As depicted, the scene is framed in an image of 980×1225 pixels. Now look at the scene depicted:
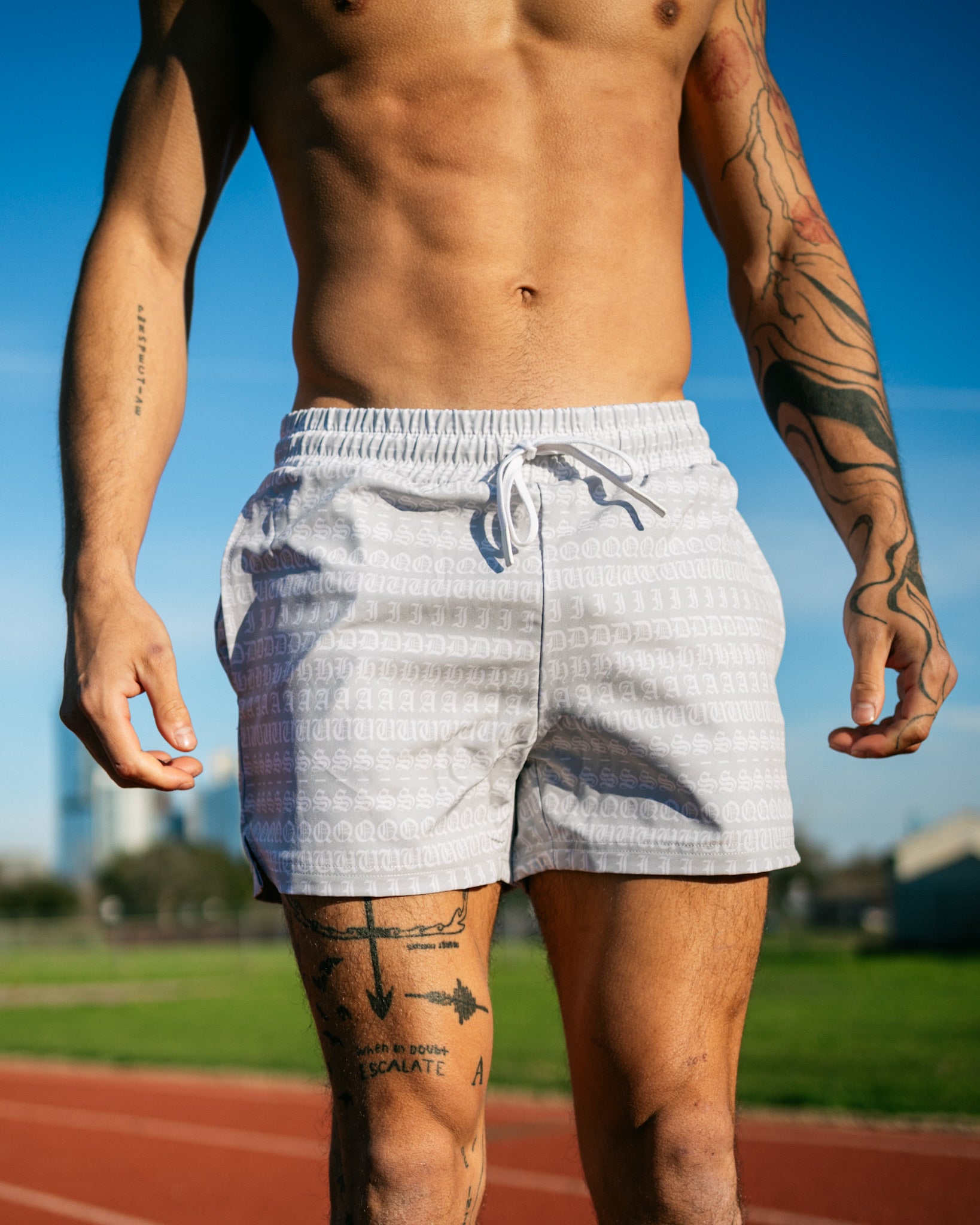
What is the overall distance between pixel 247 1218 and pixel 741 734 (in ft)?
17.8

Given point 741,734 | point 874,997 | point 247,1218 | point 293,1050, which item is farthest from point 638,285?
point 874,997

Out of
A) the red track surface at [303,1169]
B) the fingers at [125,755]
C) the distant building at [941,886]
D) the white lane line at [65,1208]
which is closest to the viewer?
the fingers at [125,755]

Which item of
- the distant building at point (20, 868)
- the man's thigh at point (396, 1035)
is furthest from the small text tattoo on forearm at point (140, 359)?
the distant building at point (20, 868)

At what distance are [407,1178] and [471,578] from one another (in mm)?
631

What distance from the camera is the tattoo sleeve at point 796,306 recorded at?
158 cm

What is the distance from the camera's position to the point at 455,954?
129 centimetres

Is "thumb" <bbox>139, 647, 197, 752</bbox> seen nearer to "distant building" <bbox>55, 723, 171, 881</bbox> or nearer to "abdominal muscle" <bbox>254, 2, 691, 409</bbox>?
"abdominal muscle" <bbox>254, 2, 691, 409</bbox>

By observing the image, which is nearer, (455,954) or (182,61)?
(455,954)

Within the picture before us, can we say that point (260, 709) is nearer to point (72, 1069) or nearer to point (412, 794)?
point (412, 794)

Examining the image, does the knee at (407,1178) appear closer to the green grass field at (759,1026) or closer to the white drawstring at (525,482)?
the green grass field at (759,1026)

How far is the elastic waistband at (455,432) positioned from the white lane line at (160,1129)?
6.40 meters

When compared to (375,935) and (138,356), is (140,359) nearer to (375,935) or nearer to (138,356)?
(138,356)

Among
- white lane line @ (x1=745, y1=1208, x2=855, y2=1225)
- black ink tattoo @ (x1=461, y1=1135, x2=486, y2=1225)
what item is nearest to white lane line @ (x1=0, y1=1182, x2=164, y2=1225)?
white lane line @ (x1=745, y1=1208, x2=855, y2=1225)

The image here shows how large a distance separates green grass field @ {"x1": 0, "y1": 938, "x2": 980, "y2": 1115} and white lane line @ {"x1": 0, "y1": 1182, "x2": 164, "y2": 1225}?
5.34 ft
